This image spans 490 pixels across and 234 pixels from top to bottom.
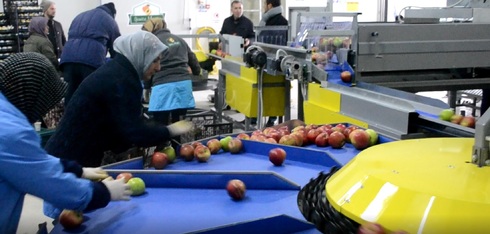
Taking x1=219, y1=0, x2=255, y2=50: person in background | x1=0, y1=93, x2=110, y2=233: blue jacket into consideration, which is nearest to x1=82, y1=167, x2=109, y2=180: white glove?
x1=0, y1=93, x2=110, y2=233: blue jacket

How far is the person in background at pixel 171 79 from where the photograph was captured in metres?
4.75

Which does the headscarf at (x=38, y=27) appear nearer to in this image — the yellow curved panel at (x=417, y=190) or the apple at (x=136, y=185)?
the apple at (x=136, y=185)

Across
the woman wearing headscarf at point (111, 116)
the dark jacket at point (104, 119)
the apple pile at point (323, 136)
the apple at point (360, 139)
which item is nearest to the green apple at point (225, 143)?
the apple pile at point (323, 136)

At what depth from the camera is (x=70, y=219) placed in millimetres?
1704

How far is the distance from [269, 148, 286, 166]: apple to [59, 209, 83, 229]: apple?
0.87m

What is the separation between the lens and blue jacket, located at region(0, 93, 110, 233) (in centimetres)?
133

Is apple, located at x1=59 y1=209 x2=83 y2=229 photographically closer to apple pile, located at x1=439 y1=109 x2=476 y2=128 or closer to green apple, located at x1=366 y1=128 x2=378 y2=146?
green apple, located at x1=366 y1=128 x2=378 y2=146

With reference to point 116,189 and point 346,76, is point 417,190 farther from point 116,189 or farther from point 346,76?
point 346,76

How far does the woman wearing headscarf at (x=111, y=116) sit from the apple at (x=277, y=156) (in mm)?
389

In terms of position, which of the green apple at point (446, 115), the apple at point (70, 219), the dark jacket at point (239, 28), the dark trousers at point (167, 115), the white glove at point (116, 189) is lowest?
the dark trousers at point (167, 115)

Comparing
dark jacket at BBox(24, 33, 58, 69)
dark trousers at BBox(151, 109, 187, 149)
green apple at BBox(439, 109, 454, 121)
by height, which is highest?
dark jacket at BBox(24, 33, 58, 69)

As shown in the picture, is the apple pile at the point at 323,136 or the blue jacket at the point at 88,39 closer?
the apple pile at the point at 323,136

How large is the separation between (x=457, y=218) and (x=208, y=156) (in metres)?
1.37

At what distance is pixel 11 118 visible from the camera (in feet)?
4.44
